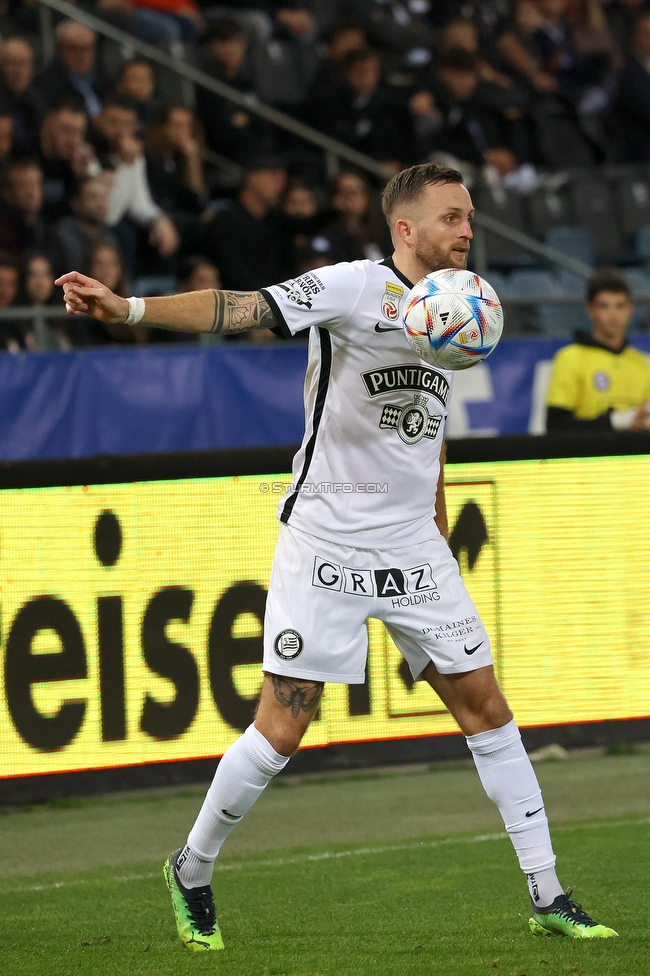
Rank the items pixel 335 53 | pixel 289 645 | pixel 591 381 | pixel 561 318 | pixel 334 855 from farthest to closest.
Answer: pixel 335 53
pixel 561 318
pixel 591 381
pixel 334 855
pixel 289 645

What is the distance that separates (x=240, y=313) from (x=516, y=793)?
5.54 feet

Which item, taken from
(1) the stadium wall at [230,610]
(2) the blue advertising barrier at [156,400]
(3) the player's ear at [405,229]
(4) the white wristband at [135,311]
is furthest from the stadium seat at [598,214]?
(4) the white wristband at [135,311]

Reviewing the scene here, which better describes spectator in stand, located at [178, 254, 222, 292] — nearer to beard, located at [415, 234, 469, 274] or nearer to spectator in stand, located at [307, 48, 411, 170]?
spectator in stand, located at [307, 48, 411, 170]

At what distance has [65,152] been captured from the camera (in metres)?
10.8

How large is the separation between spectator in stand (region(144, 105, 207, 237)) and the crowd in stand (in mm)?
17

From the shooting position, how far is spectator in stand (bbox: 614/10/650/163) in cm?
1549

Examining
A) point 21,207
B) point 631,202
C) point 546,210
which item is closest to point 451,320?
point 21,207

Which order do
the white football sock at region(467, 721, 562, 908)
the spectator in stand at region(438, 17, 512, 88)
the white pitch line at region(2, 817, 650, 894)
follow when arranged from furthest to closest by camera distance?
the spectator in stand at region(438, 17, 512, 88) < the white pitch line at region(2, 817, 650, 894) < the white football sock at region(467, 721, 562, 908)

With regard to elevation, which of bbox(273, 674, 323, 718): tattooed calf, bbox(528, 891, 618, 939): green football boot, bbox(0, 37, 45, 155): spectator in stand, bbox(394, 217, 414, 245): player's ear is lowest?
bbox(528, 891, 618, 939): green football boot

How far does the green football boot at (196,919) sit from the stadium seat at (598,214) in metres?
10.7

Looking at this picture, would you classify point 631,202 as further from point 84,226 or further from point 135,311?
point 135,311

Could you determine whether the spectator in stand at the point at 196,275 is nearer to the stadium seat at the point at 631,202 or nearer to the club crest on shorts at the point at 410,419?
the stadium seat at the point at 631,202

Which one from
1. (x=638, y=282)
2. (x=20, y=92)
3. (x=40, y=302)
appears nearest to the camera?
(x=40, y=302)

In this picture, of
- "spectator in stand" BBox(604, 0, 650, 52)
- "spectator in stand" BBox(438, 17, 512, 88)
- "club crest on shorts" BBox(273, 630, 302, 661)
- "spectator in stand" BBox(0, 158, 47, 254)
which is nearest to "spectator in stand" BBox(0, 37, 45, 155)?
"spectator in stand" BBox(0, 158, 47, 254)
